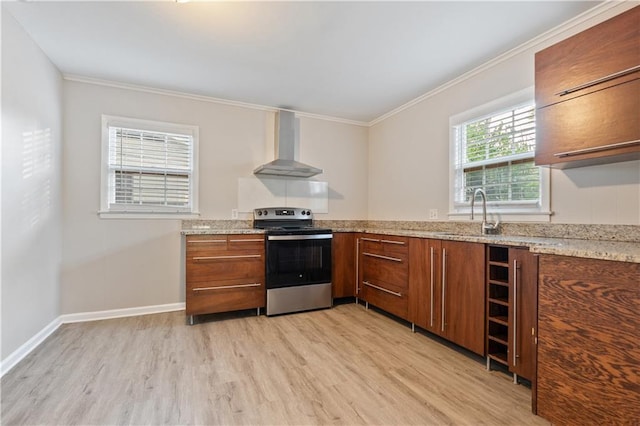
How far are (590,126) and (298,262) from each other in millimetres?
2644

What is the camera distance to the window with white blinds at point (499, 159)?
245 cm

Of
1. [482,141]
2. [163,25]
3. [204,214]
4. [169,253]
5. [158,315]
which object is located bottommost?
[158,315]

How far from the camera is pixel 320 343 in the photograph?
256cm

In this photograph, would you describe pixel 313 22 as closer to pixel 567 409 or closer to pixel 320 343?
pixel 320 343

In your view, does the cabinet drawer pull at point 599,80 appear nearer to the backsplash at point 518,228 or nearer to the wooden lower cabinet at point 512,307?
the backsplash at point 518,228

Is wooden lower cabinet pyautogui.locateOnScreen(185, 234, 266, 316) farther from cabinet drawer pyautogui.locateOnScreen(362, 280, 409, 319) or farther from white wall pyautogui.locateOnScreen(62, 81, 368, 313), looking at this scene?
cabinet drawer pyautogui.locateOnScreen(362, 280, 409, 319)

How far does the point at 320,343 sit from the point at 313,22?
8.17 ft

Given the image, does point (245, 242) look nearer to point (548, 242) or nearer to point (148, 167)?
point (148, 167)

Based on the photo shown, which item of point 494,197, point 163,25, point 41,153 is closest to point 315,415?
point 494,197

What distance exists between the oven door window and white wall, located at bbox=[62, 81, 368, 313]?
895 millimetres

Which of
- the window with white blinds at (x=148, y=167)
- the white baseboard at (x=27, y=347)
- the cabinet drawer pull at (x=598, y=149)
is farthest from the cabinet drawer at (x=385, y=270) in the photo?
the white baseboard at (x=27, y=347)

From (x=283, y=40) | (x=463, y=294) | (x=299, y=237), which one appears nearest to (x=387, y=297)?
(x=463, y=294)

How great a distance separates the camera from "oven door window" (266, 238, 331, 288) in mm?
3266

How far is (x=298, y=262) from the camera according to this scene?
11.1 feet
